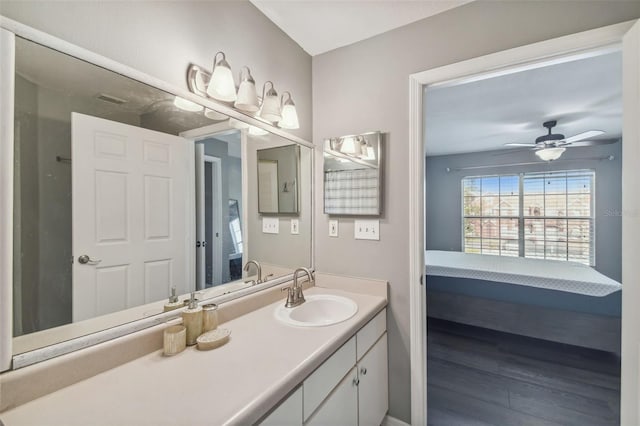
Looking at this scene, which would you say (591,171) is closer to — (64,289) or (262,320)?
(262,320)

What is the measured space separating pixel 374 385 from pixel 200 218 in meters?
1.23

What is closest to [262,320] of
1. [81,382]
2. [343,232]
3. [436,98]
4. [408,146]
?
[81,382]

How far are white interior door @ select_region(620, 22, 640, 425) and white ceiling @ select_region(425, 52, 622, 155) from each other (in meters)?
0.77

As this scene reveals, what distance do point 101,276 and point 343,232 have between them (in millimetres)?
1244

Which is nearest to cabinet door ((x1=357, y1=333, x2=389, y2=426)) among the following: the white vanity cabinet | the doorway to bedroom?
the white vanity cabinet

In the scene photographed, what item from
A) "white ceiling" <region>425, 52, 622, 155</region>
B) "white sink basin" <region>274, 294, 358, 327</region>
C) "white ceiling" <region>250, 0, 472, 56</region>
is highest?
"white ceiling" <region>250, 0, 472, 56</region>

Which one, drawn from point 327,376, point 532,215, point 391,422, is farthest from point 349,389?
point 532,215

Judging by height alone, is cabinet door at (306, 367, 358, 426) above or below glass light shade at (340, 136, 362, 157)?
below

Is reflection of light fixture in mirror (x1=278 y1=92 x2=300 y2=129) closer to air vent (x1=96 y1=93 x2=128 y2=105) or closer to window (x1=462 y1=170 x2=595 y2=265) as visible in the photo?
air vent (x1=96 y1=93 x2=128 y2=105)

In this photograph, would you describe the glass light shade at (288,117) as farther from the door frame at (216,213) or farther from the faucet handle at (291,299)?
the faucet handle at (291,299)

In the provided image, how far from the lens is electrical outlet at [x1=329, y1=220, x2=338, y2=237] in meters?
1.80

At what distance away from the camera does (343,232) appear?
1.78m

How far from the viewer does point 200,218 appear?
1224 millimetres

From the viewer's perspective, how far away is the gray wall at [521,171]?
329 centimetres
